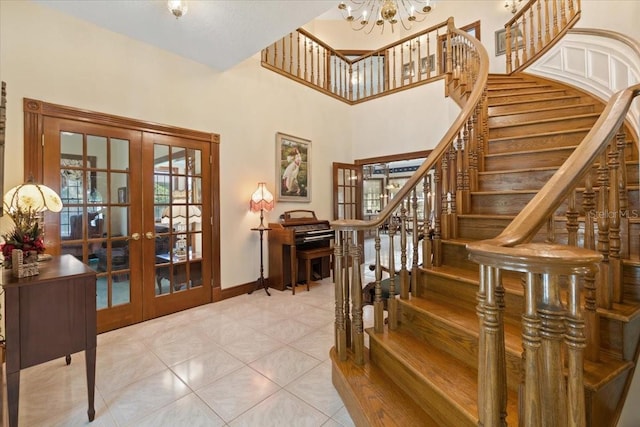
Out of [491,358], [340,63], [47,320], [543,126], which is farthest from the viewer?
[340,63]

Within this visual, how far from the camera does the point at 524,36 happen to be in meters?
4.45

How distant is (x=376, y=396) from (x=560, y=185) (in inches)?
52.7

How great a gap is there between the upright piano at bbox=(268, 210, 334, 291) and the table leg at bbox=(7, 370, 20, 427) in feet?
9.31

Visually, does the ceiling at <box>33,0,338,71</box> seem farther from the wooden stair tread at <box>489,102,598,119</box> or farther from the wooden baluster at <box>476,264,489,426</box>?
the wooden baluster at <box>476,264,489,426</box>

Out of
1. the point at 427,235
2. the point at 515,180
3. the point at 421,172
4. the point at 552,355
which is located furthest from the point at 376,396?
the point at 515,180

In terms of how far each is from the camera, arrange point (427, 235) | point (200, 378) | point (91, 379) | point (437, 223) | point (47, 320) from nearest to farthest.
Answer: point (47, 320) → point (91, 379) → point (200, 378) → point (427, 235) → point (437, 223)

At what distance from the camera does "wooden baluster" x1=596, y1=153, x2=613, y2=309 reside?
4.27 feet

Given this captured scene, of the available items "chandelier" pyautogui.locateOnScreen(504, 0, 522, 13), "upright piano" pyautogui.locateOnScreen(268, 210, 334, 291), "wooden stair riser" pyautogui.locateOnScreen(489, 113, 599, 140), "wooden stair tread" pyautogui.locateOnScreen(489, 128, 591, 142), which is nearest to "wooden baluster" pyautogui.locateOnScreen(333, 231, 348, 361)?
"upright piano" pyautogui.locateOnScreen(268, 210, 334, 291)

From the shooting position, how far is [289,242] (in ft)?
13.4

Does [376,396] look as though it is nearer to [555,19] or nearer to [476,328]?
[476,328]

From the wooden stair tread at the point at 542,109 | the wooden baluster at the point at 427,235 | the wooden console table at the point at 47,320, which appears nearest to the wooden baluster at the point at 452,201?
the wooden baluster at the point at 427,235

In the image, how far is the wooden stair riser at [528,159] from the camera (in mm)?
2578

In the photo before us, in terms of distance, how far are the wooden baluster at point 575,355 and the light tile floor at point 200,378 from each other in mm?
1276

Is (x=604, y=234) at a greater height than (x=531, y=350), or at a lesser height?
greater
